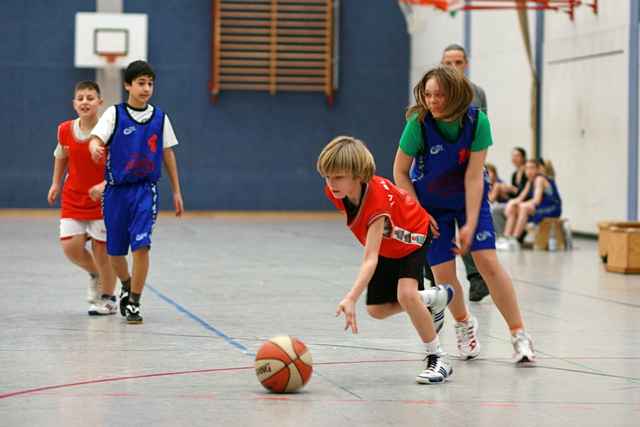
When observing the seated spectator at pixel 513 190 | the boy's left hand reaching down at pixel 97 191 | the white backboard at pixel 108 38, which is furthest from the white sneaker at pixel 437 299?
the white backboard at pixel 108 38

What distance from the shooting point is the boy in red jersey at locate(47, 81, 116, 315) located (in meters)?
7.20

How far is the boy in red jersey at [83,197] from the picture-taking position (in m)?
7.20

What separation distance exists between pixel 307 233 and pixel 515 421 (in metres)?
12.2

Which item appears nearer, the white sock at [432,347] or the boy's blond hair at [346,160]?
the boy's blond hair at [346,160]

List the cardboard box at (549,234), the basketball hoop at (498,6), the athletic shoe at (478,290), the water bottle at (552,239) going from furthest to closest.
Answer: the basketball hoop at (498,6) → the cardboard box at (549,234) → the water bottle at (552,239) → the athletic shoe at (478,290)

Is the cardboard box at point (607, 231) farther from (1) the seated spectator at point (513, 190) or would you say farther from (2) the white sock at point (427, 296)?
(2) the white sock at point (427, 296)

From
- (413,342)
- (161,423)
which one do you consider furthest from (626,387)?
(161,423)

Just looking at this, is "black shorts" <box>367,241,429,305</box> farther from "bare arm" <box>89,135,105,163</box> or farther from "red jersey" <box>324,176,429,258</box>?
"bare arm" <box>89,135,105,163</box>

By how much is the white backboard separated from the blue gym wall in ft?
1.78

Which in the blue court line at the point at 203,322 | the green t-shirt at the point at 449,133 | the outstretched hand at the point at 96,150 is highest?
the green t-shirt at the point at 449,133

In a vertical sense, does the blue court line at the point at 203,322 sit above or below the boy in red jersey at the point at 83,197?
below

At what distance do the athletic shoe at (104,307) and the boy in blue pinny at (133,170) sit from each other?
32 centimetres

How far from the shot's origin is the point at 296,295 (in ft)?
27.2

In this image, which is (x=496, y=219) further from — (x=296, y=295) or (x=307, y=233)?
(x=296, y=295)
